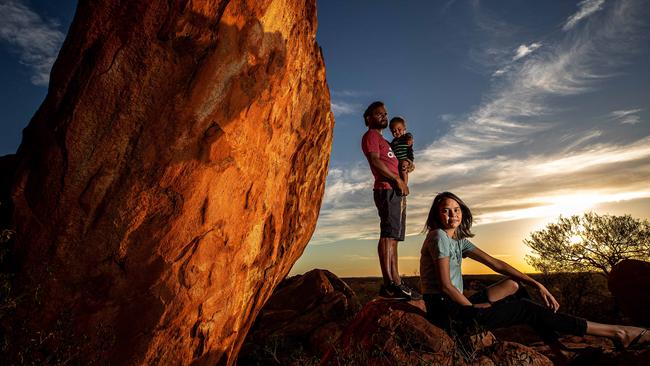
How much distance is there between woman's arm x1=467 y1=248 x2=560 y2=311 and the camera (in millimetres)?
3944

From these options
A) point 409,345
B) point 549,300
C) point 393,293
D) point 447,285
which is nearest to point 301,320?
point 393,293

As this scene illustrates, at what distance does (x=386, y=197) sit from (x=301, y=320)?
3014mm

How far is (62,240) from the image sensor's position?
351 cm

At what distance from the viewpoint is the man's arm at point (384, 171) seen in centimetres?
553

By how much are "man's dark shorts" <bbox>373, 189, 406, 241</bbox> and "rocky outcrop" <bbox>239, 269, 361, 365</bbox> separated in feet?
5.86

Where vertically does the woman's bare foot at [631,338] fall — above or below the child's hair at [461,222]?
below

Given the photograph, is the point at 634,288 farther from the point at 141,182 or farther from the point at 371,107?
the point at 141,182

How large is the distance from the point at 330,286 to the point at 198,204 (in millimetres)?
4992

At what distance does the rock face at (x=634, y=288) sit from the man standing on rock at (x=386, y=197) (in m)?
5.87

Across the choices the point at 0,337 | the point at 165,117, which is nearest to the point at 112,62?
the point at 165,117

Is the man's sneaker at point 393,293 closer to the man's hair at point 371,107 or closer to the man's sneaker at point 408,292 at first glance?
the man's sneaker at point 408,292

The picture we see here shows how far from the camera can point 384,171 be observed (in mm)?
5527

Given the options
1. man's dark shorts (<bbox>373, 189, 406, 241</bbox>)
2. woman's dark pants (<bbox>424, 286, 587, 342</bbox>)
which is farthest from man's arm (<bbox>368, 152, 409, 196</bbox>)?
woman's dark pants (<bbox>424, 286, 587, 342</bbox>)

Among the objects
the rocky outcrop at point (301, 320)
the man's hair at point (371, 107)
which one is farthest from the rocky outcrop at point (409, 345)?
the man's hair at point (371, 107)
